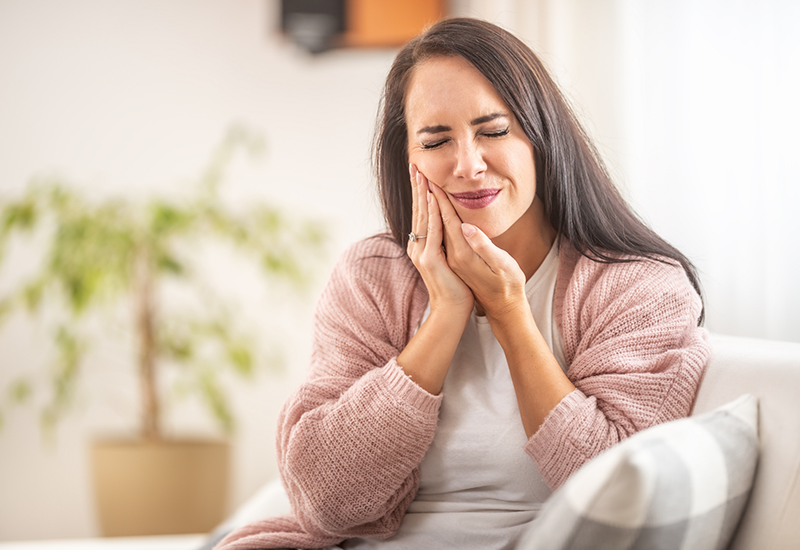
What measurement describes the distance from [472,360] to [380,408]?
20 cm

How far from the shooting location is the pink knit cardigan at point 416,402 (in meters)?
0.94

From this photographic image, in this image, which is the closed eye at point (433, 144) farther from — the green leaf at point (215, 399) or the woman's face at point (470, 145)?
the green leaf at point (215, 399)

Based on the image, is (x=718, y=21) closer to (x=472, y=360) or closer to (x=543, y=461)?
(x=472, y=360)

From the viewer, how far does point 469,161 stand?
1.03 m

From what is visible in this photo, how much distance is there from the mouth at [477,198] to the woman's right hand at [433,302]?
0.15 feet

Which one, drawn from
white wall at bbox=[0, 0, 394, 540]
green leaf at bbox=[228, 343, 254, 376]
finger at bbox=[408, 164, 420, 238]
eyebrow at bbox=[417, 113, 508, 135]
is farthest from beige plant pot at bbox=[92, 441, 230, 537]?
eyebrow at bbox=[417, 113, 508, 135]

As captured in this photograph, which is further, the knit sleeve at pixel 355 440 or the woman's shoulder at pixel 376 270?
A: the woman's shoulder at pixel 376 270

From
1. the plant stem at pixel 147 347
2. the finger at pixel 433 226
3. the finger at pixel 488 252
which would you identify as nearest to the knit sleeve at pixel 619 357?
the finger at pixel 488 252

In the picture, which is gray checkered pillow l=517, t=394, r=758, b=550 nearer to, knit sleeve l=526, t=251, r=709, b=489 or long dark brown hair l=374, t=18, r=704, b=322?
knit sleeve l=526, t=251, r=709, b=489

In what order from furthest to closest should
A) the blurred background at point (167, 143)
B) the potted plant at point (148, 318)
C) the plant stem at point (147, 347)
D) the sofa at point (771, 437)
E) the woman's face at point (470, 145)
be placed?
the blurred background at point (167, 143) → the plant stem at point (147, 347) → the potted plant at point (148, 318) → the woman's face at point (470, 145) → the sofa at point (771, 437)

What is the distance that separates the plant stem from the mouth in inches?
62.1

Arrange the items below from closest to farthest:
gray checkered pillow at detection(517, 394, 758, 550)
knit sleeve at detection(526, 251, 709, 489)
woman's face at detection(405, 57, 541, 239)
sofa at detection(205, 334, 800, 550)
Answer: gray checkered pillow at detection(517, 394, 758, 550), sofa at detection(205, 334, 800, 550), knit sleeve at detection(526, 251, 709, 489), woman's face at detection(405, 57, 541, 239)

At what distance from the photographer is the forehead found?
103 centimetres

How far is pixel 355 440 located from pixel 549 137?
1.80 feet
